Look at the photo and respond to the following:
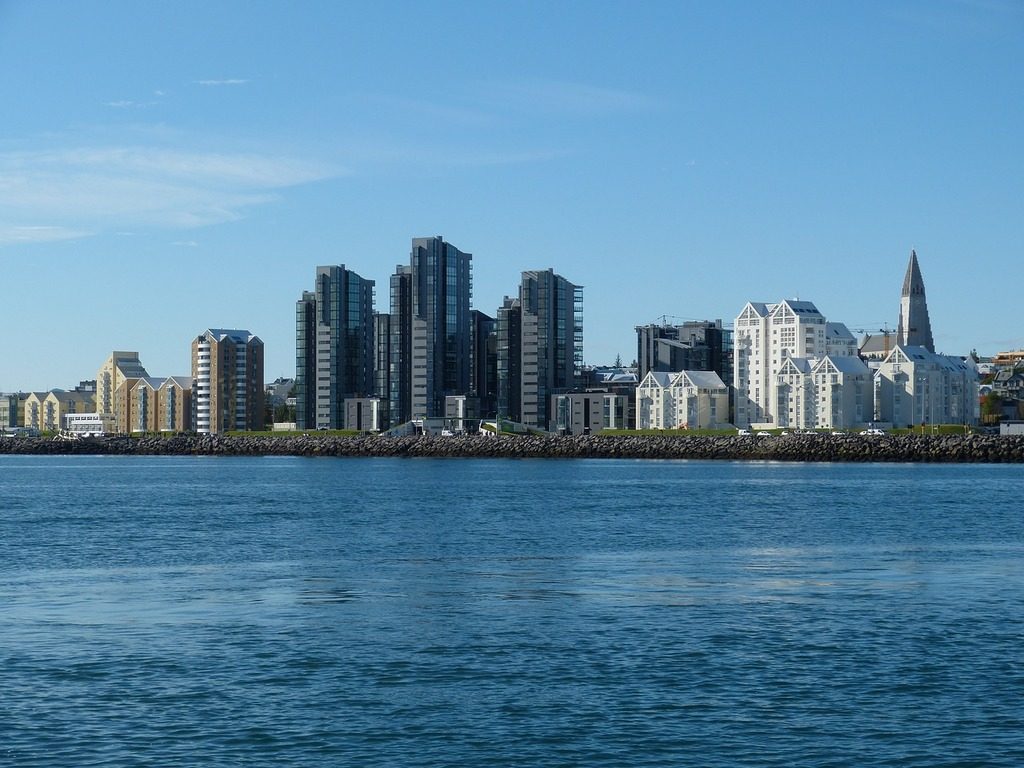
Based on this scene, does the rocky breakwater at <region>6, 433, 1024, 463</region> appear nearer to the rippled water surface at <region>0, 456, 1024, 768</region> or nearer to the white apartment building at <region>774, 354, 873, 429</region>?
the white apartment building at <region>774, 354, 873, 429</region>

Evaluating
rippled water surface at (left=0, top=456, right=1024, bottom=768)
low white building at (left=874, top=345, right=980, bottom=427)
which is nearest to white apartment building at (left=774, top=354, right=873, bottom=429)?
low white building at (left=874, top=345, right=980, bottom=427)

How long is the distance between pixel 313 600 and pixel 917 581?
15396 millimetres

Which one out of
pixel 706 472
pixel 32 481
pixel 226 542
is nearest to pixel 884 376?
pixel 706 472

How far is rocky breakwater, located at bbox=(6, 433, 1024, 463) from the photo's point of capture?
143 metres

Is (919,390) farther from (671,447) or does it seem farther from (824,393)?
(671,447)

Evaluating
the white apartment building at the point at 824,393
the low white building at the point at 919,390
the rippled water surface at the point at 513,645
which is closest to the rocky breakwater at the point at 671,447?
the white apartment building at the point at 824,393

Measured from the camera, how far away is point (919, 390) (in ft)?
630

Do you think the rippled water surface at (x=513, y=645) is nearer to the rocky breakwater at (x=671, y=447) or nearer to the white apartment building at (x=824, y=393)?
the rocky breakwater at (x=671, y=447)

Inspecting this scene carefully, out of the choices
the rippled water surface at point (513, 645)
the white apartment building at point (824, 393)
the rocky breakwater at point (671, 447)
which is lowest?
the rippled water surface at point (513, 645)

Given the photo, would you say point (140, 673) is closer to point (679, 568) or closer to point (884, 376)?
point (679, 568)

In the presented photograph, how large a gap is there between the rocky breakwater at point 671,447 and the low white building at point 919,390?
A: 26.2 m

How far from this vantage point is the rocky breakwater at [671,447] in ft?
468

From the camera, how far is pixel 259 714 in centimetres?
2070

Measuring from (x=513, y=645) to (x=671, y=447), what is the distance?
14253 centimetres
